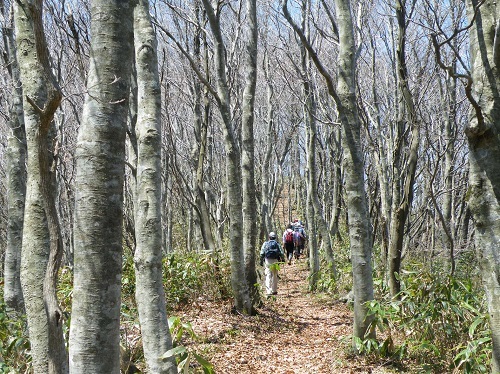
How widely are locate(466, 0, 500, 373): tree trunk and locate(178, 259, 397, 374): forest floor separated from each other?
8.68ft

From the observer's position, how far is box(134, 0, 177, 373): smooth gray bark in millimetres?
4125

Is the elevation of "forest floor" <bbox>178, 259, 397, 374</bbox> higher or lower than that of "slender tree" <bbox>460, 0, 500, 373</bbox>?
lower

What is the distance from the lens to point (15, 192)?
207 inches

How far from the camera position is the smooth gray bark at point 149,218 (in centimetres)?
412

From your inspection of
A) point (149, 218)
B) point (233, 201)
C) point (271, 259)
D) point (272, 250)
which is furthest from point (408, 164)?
point (271, 259)

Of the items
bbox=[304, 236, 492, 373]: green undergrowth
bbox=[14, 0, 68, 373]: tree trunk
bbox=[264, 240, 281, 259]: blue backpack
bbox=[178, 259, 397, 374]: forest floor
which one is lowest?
bbox=[178, 259, 397, 374]: forest floor

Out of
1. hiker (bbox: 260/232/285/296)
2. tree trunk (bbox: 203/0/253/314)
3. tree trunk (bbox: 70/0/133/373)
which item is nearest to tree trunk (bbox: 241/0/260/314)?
tree trunk (bbox: 203/0/253/314)

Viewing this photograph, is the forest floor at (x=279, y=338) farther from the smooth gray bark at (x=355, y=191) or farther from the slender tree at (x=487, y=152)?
the slender tree at (x=487, y=152)

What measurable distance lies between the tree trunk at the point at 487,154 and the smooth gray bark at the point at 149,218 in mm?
2726

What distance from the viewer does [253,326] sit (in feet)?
24.1

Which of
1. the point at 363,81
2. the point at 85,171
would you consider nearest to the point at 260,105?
the point at 363,81

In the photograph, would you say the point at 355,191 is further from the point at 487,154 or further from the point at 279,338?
the point at 279,338

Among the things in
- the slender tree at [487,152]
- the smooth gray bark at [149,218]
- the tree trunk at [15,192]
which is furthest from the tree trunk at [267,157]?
the slender tree at [487,152]

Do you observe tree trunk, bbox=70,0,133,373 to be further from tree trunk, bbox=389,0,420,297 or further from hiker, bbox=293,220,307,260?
hiker, bbox=293,220,307,260
